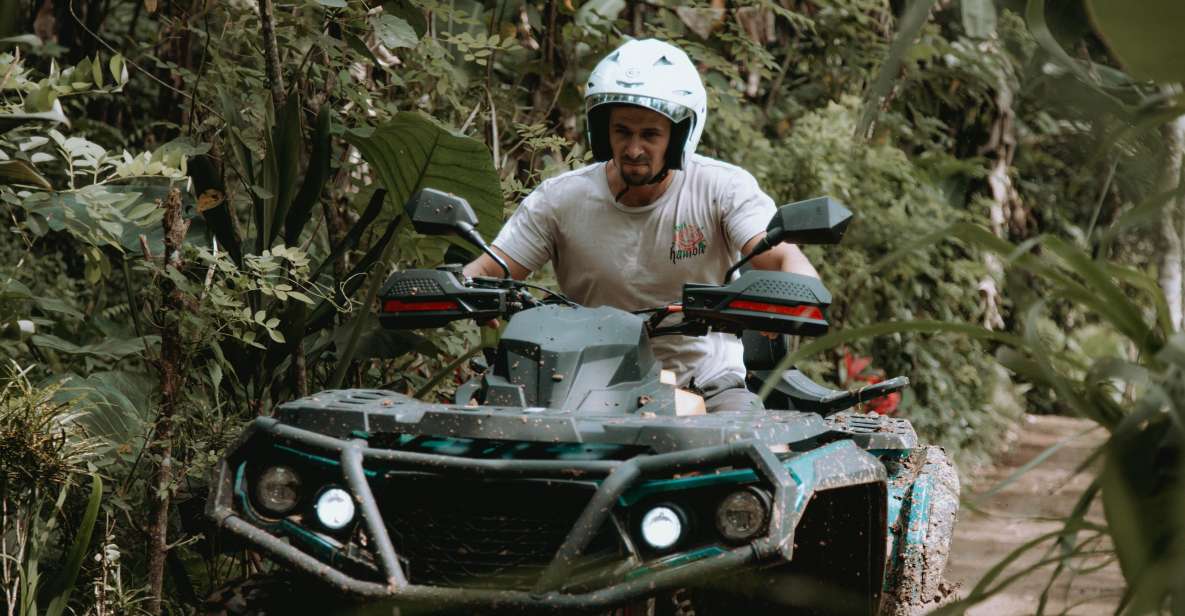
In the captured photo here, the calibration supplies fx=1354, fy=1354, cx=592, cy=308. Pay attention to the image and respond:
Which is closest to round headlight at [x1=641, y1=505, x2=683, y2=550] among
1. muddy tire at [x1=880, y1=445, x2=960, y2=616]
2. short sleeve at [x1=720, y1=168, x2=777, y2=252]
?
muddy tire at [x1=880, y1=445, x2=960, y2=616]

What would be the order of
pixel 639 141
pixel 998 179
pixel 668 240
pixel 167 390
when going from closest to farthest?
pixel 167 390, pixel 639 141, pixel 668 240, pixel 998 179

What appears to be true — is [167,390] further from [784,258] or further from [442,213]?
[784,258]

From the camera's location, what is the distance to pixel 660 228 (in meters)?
4.59

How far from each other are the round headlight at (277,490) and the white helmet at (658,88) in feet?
5.70

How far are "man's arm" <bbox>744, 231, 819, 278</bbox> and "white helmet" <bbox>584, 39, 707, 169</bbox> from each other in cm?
36

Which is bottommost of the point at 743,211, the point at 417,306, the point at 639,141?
the point at 417,306

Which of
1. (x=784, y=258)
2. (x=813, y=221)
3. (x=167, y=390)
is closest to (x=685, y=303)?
(x=813, y=221)

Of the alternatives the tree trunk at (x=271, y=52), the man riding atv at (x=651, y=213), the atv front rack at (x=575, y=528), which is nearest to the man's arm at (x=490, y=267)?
the man riding atv at (x=651, y=213)

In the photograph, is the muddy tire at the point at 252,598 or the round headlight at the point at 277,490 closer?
the round headlight at the point at 277,490

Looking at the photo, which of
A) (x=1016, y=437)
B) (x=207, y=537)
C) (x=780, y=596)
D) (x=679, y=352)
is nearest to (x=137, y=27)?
(x=207, y=537)

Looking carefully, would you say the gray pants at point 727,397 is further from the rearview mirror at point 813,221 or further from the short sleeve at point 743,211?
the rearview mirror at point 813,221

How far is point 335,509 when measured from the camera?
10.3 ft

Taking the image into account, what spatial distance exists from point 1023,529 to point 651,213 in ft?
16.7

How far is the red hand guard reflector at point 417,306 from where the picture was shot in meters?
3.91
